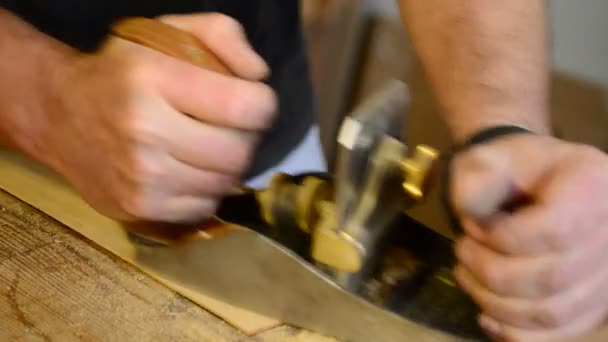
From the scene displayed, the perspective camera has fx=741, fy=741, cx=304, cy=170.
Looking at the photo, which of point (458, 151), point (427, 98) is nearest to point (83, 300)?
point (458, 151)

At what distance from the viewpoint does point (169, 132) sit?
1.88 ft

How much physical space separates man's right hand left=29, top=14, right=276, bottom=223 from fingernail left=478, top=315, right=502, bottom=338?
0.22 meters

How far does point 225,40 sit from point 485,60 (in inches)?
10.5

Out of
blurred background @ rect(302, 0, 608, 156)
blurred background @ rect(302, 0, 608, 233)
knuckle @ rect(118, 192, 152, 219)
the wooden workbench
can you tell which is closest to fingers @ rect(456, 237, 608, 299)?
the wooden workbench

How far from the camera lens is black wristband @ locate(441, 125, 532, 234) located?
516 mm

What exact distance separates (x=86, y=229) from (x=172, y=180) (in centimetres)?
13

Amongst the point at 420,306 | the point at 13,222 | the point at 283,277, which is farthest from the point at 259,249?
the point at 13,222

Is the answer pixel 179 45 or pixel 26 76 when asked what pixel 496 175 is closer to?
pixel 179 45

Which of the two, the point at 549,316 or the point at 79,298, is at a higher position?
the point at 549,316

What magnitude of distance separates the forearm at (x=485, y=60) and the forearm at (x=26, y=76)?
356 mm

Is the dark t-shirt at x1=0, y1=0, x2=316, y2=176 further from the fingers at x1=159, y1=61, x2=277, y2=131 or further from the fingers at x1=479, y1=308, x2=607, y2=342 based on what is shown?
the fingers at x1=479, y1=308, x2=607, y2=342

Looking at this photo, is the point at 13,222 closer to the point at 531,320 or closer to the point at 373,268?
the point at 373,268

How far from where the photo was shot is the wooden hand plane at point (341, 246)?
1.85 feet

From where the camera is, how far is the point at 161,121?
22.4 inches
